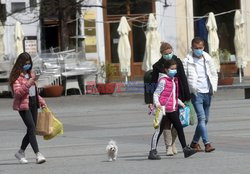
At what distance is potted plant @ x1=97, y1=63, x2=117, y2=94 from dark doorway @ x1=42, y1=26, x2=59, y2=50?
4.63 m

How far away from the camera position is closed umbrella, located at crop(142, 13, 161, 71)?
31453 millimetres

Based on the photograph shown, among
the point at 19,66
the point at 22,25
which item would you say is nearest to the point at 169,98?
the point at 19,66

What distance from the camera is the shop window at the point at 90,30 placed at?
3603 centimetres

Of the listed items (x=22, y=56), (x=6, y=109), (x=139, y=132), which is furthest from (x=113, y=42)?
(x=22, y=56)

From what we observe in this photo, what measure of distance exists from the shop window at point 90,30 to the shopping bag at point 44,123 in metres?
23.5

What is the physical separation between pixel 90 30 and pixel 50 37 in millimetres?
2133

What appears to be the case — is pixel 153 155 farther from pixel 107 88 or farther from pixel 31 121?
pixel 107 88

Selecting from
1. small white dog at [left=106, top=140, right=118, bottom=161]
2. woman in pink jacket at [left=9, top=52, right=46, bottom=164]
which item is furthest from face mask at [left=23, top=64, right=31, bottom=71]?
small white dog at [left=106, top=140, right=118, bottom=161]

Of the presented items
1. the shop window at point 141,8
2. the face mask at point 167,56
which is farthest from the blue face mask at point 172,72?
the shop window at point 141,8

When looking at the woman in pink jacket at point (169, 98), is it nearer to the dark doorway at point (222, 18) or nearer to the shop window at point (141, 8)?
the shop window at point (141, 8)

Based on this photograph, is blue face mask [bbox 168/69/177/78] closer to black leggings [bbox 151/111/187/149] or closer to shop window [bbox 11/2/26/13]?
black leggings [bbox 151/111/187/149]

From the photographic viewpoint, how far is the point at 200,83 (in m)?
13.0

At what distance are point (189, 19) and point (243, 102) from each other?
40.5ft

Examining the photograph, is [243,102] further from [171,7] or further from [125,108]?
[171,7]
